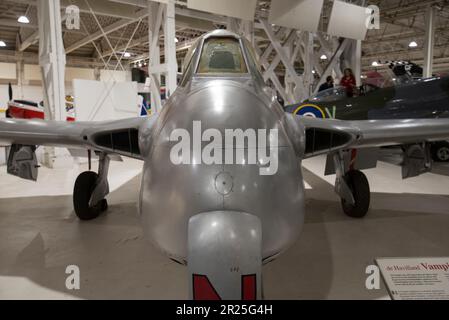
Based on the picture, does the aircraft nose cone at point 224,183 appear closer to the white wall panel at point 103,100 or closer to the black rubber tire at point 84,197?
the black rubber tire at point 84,197

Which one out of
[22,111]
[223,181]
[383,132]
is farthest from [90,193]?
[22,111]

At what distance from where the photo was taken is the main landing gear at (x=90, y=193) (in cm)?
449

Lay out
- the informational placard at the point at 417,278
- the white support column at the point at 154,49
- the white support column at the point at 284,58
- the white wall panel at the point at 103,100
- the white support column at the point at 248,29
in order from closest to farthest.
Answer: the informational placard at the point at 417,278
the white wall panel at the point at 103,100
the white support column at the point at 154,49
the white support column at the point at 248,29
the white support column at the point at 284,58

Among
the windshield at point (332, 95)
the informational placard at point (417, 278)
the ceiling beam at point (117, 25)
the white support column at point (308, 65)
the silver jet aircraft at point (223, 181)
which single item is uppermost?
the ceiling beam at point (117, 25)

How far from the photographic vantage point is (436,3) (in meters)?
14.4

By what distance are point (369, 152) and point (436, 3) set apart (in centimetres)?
1312

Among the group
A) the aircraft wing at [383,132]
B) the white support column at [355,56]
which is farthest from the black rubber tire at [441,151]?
the aircraft wing at [383,132]

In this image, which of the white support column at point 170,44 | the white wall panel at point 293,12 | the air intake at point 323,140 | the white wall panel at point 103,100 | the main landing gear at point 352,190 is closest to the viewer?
the air intake at point 323,140

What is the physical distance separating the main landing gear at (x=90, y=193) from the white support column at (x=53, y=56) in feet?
14.0

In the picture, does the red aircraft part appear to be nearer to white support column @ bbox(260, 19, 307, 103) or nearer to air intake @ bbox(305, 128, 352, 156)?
white support column @ bbox(260, 19, 307, 103)

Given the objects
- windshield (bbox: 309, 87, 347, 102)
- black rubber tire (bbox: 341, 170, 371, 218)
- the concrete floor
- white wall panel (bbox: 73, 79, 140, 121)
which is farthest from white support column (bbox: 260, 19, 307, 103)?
black rubber tire (bbox: 341, 170, 371, 218)

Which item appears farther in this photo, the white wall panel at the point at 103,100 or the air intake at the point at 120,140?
the white wall panel at the point at 103,100
